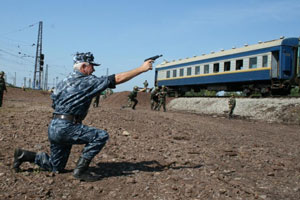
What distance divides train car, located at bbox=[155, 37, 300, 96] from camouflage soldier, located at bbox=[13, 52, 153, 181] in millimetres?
16212

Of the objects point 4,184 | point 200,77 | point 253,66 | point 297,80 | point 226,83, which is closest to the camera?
point 4,184

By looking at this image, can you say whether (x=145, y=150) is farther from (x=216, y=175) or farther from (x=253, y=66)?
(x=253, y=66)

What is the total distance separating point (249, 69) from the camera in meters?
19.5

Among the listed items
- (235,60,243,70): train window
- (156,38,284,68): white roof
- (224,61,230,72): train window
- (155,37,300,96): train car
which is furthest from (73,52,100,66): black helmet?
(224,61,230,72): train window

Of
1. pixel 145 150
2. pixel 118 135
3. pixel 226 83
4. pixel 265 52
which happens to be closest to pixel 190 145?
pixel 145 150

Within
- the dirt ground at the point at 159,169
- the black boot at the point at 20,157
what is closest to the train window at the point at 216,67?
the dirt ground at the point at 159,169

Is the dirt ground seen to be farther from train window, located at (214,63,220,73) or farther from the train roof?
train window, located at (214,63,220,73)

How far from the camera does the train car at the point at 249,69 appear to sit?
58.7 feet

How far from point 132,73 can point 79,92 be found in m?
0.73

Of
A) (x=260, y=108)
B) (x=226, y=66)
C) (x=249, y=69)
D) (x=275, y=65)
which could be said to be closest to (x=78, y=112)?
(x=260, y=108)

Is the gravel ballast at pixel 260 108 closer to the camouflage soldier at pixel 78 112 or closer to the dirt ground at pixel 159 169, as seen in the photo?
the dirt ground at pixel 159 169

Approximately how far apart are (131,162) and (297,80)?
54.5ft

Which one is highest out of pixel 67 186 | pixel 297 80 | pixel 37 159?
pixel 297 80

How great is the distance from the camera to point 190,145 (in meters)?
6.54
